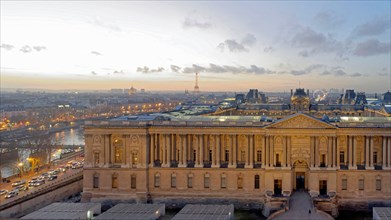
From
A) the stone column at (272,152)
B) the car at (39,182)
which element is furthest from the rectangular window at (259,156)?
the car at (39,182)

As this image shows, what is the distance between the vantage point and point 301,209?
54.3 metres

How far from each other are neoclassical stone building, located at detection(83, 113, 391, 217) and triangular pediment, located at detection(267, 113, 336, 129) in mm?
130

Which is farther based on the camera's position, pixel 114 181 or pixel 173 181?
pixel 114 181

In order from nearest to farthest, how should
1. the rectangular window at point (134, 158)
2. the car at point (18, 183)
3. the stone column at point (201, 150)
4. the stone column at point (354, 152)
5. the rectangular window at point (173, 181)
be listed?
the stone column at point (354, 152) → the stone column at point (201, 150) → the rectangular window at point (173, 181) → the rectangular window at point (134, 158) → the car at point (18, 183)

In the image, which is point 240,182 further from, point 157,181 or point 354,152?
point 354,152

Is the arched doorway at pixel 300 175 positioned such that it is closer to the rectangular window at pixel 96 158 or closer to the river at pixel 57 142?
the rectangular window at pixel 96 158

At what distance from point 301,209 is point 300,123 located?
39.1 feet

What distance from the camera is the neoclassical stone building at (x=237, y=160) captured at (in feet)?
196

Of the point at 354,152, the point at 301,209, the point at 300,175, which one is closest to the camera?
the point at 301,209

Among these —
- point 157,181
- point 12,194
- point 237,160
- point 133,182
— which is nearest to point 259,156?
point 237,160

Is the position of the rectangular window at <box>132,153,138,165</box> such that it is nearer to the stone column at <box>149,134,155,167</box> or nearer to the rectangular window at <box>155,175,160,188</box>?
the stone column at <box>149,134,155,167</box>

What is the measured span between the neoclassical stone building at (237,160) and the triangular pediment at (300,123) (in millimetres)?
130

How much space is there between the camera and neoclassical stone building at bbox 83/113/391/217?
5969 centimetres

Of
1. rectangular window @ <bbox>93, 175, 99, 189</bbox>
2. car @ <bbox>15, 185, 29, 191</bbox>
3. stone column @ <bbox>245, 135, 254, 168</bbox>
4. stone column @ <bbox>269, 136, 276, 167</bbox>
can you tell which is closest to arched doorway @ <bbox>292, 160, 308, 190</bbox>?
stone column @ <bbox>269, 136, 276, 167</bbox>
